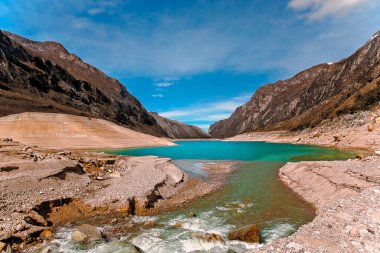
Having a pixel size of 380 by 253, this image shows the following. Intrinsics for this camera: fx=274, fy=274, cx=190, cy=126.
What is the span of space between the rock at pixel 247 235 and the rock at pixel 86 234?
8918 mm

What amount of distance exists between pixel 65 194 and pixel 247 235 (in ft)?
59.8

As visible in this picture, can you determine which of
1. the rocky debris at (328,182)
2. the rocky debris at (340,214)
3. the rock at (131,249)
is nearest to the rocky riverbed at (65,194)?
the rock at (131,249)

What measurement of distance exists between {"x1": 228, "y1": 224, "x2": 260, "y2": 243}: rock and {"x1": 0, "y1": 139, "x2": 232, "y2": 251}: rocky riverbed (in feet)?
31.0

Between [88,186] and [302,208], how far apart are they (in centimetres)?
2288

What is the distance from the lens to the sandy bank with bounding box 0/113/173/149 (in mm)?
96625

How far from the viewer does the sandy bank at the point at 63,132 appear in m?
96.6

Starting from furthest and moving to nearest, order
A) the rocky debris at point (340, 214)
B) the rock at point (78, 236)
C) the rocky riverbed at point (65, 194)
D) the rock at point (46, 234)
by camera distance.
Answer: the rocky riverbed at point (65, 194)
the rock at point (46, 234)
the rock at point (78, 236)
the rocky debris at point (340, 214)

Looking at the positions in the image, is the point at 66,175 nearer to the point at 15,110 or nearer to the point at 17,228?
the point at 17,228

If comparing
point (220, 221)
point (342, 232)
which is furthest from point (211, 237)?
point (342, 232)

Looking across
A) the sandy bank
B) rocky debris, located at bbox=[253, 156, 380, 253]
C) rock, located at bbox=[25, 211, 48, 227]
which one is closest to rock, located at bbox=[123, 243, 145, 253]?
rocky debris, located at bbox=[253, 156, 380, 253]

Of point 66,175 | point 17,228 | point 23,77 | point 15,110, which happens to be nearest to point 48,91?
point 23,77

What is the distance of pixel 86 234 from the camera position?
18.8 metres

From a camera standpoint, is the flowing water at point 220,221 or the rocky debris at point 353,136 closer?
the flowing water at point 220,221

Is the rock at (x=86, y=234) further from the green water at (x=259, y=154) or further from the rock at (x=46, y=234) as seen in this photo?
the green water at (x=259, y=154)
